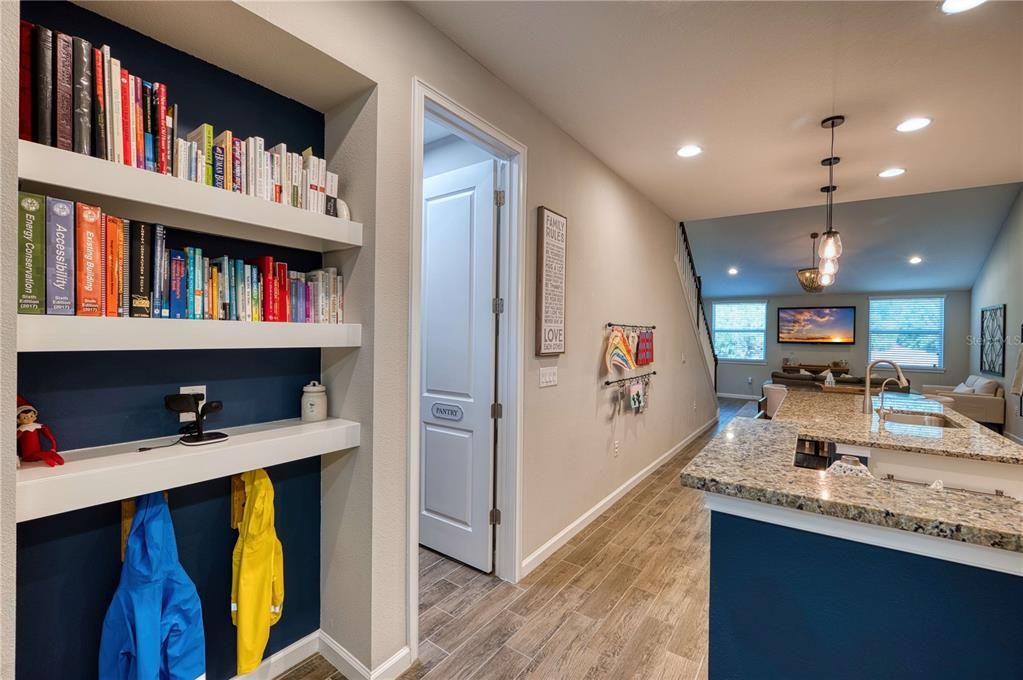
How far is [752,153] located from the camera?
3131 mm

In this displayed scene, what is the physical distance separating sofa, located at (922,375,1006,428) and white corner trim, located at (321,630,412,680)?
789 cm

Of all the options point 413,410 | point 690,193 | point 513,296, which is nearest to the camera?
point 413,410

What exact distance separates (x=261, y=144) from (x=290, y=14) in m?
0.41

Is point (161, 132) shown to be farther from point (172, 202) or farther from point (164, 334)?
point (164, 334)

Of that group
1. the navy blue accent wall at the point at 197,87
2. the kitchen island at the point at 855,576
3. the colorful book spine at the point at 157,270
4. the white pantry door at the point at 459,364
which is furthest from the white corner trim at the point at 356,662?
the navy blue accent wall at the point at 197,87

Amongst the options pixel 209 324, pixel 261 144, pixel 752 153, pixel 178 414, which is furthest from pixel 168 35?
pixel 752 153

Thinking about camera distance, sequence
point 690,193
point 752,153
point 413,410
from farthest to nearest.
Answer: point 690,193 < point 752,153 < point 413,410

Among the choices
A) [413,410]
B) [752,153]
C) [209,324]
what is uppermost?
[752,153]

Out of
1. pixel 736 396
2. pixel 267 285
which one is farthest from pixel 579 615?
pixel 736 396

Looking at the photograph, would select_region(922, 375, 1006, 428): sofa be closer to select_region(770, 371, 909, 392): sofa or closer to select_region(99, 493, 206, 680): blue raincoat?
select_region(770, 371, 909, 392): sofa

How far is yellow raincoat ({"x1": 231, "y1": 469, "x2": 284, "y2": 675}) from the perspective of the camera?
1.54 metres

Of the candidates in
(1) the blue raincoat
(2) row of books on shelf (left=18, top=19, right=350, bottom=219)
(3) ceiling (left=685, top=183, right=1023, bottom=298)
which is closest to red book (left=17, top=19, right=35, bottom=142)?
(2) row of books on shelf (left=18, top=19, right=350, bottom=219)

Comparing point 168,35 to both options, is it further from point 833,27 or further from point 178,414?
point 833,27

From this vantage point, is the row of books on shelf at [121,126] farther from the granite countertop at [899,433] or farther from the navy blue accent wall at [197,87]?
the granite countertop at [899,433]
